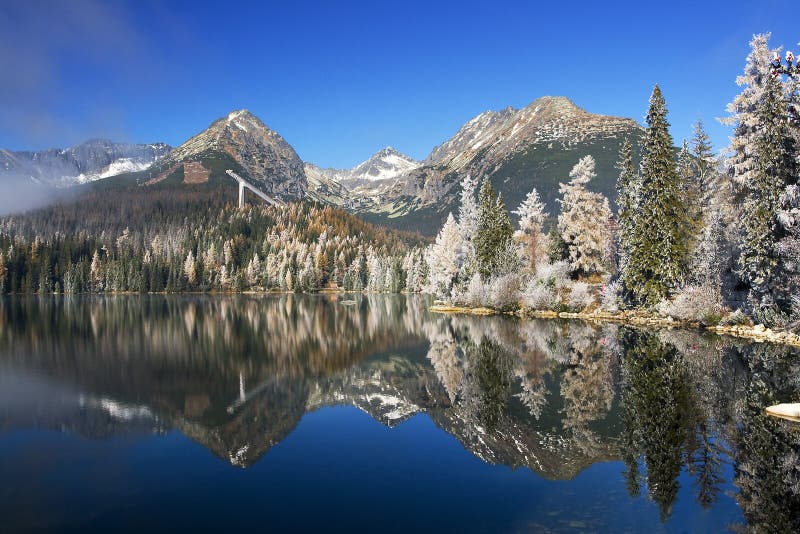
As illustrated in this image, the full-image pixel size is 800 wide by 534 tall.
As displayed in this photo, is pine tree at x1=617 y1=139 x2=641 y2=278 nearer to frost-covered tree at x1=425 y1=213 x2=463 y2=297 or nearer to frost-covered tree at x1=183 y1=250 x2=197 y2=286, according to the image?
frost-covered tree at x1=425 y1=213 x2=463 y2=297

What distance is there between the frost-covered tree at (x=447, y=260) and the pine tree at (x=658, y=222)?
112 feet

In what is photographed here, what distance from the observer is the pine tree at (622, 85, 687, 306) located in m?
56.5

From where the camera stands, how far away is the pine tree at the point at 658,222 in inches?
2223

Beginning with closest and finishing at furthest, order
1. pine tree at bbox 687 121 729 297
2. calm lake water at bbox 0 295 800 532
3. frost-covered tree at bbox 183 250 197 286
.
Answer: calm lake water at bbox 0 295 800 532
pine tree at bbox 687 121 729 297
frost-covered tree at bbox 183 250 197 286

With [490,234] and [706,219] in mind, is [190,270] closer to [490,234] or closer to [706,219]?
[490,234]

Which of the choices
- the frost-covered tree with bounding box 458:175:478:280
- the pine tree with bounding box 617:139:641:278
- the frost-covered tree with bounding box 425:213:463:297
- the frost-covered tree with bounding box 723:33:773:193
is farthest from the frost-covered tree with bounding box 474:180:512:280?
the frost-covered tree with bounding box 723:33:773:193

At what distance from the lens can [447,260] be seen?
93.6m

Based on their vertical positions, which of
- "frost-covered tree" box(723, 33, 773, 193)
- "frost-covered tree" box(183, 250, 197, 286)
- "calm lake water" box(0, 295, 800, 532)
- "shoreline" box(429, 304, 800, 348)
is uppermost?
"frost-covered tree" box(723, 33, 773, 193)

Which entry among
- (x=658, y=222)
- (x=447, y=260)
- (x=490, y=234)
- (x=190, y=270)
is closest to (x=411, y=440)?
(x=658, y=222)

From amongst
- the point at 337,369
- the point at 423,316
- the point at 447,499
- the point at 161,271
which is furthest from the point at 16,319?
the point at 161,271

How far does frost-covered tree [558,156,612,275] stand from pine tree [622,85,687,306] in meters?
13.6

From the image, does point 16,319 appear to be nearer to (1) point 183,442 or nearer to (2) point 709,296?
(1) point 183,442

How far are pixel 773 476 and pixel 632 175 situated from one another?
5706 centimetres

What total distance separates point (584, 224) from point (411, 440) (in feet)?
190
